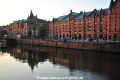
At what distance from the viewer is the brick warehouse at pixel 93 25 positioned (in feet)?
226

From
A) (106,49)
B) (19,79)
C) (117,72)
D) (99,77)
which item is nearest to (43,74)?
(19,79)

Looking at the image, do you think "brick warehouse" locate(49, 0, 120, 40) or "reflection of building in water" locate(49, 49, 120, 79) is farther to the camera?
"brick warehouse" locate(49, 0, 120, 40)

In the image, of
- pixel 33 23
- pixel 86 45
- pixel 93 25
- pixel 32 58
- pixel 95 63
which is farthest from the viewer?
pixel 33 23

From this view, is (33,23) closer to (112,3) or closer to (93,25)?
(93,25)

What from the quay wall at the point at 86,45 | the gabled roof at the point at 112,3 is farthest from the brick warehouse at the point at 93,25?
the quay wall at the point at 86,45

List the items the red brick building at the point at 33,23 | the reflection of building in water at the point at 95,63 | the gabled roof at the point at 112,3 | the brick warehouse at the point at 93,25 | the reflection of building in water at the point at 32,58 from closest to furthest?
1. the reflection of building in water at the point at 95,63
2. the reflection of building in water at the point at 32,58
3. the gabled roof at the point at 112,3
4. the brick warehouse at the point at 93,25
5. the red brick building at the point at 33,23

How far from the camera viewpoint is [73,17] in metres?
95.0

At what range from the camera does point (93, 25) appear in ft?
265

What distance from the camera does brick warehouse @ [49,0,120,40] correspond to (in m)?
68.8

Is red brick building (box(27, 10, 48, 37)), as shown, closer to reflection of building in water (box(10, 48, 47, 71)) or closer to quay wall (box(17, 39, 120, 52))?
quay wall (box(17, 39, 120, 52))

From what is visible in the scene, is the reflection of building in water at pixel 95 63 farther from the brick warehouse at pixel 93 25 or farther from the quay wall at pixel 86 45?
the brick warehouse at pixel 93 25

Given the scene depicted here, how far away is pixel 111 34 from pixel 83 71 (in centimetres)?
4232

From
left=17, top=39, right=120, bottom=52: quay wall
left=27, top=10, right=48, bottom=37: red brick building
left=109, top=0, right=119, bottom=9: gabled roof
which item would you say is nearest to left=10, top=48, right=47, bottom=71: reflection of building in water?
left=17, top=39, right=120, bottom=52: quay wall

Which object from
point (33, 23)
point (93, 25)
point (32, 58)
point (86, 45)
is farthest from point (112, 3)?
point (33, 23)
